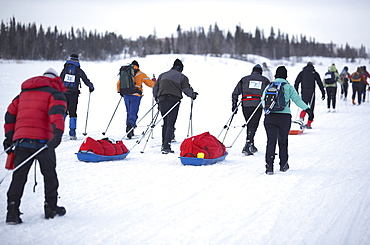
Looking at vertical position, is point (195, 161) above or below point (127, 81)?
below

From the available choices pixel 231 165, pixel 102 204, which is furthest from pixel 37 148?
pixel 231 165

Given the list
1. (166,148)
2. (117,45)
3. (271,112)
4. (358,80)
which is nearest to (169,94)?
(166,148)

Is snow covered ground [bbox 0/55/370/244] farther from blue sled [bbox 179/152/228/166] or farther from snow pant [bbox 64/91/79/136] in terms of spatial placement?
snow pant [bbox 64/91/79/136]

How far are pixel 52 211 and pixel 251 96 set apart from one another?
487 centimetres

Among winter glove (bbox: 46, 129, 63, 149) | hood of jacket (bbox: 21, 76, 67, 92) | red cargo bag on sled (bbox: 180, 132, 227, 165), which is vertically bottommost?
red cargo bag on sled (bbox: 180, 132, 227, 165)

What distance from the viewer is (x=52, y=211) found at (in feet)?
13.1

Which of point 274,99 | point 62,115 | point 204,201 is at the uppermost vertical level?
point 274,99

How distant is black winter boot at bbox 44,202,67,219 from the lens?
397 cm

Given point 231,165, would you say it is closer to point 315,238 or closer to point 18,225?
point 315,238

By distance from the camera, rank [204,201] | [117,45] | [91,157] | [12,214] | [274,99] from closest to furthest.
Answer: [12,214]
[204,201]
[274,99]
[91,157]
[117,45]

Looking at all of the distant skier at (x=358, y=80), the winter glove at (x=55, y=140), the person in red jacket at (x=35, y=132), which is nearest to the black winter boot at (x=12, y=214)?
the person in red jacket at (x=35, y=132)

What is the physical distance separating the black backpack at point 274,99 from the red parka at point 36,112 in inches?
125

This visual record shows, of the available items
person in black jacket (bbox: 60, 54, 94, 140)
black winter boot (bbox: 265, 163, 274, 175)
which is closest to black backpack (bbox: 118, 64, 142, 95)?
person in black jacket (bbox: 60, 54, 94, 140)

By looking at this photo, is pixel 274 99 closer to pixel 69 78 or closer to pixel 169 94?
pixel 169 94
